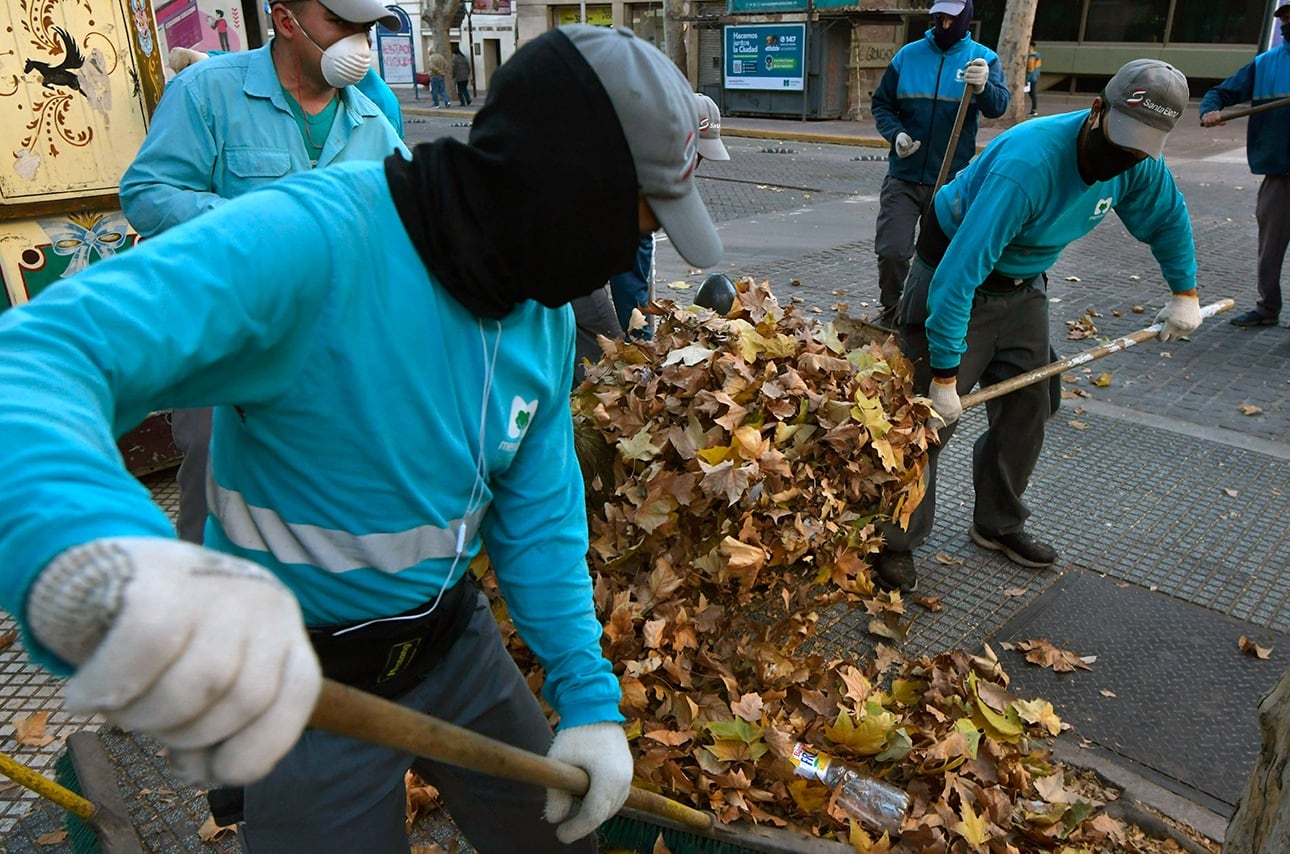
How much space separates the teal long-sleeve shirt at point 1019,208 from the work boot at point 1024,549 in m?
0.97

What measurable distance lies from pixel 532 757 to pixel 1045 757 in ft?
6.98

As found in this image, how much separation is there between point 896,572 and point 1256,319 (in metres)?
4.99

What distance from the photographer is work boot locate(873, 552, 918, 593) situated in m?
3.95

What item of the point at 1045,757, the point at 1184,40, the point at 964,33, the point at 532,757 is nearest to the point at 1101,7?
the point at 1184,40

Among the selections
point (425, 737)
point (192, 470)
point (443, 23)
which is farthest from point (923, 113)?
point (443, 23)

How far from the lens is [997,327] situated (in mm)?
3969

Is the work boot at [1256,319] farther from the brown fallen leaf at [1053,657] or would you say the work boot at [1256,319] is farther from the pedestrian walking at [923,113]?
the brown fallen leaf at [1053,657]

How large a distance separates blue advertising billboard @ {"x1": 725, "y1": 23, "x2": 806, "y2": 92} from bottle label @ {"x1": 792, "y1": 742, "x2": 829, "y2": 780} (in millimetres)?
21933

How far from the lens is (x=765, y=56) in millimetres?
23078

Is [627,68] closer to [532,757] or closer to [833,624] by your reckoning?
[532,757]

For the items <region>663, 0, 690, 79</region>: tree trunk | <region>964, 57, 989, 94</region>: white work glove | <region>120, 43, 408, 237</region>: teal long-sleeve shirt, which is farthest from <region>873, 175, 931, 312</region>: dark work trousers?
<region>663, 0, 690, 79</region>: tree trunk

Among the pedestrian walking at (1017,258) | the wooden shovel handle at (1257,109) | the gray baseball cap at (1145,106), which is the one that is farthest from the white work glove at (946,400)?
the wooden shovel handle at (1257,109)

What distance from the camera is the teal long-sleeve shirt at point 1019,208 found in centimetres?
346

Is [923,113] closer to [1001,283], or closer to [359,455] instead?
[1001,283]
